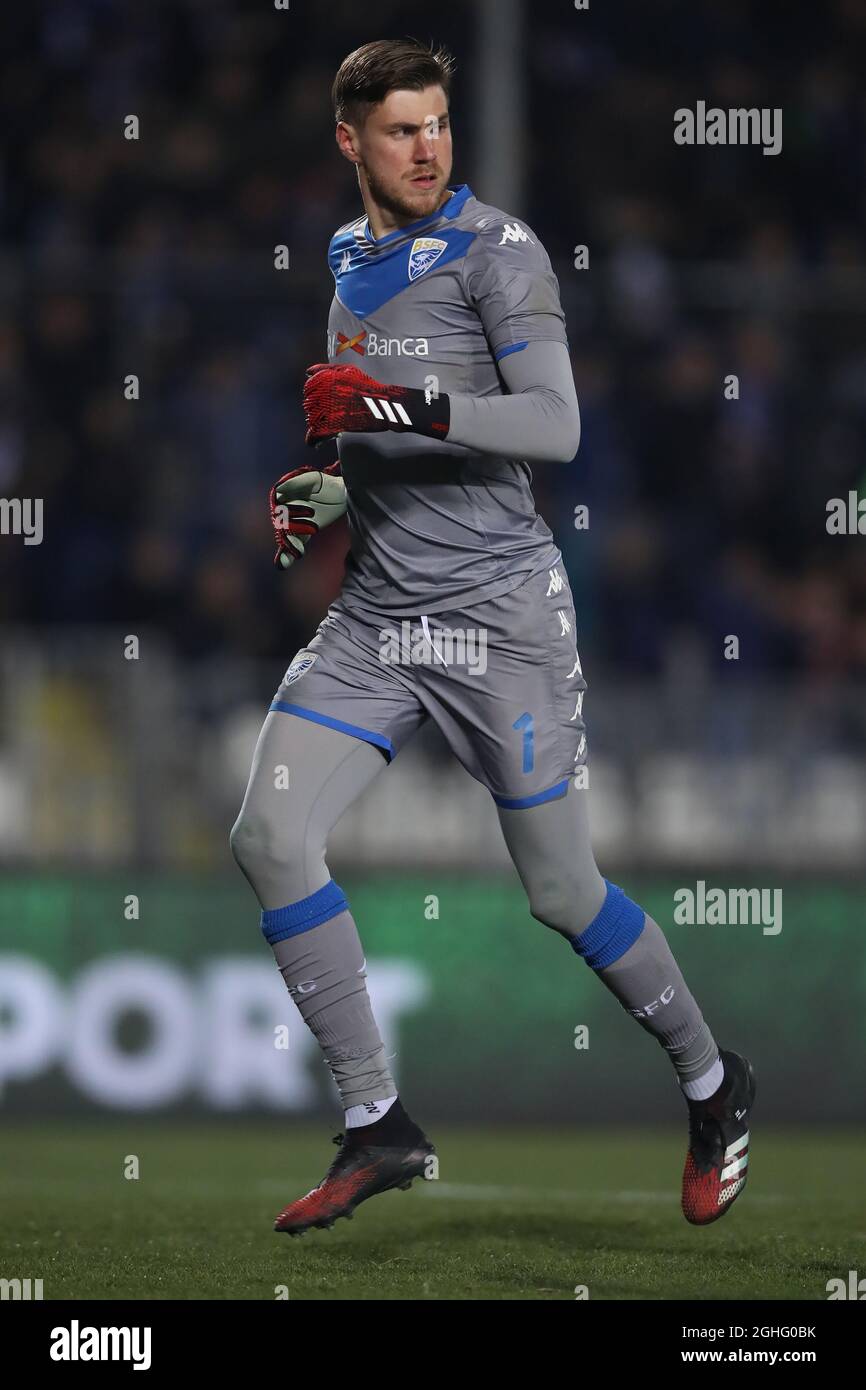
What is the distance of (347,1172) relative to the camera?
5.08 metres

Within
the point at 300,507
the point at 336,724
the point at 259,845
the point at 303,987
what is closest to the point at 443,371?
the point at 300,507

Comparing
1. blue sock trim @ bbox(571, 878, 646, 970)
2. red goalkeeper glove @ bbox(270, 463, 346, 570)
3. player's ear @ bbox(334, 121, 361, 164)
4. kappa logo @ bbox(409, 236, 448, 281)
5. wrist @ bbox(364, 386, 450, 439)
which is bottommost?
blue sock trim @ bbox(571, 878, 646, 970)

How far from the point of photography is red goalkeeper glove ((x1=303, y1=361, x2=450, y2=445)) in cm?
485

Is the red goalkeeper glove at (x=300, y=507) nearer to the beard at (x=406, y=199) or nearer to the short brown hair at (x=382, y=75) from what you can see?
the beard at (x=406, y=199)

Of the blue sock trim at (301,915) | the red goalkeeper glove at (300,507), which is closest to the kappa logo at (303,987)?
the blue sock trim at (301,915)

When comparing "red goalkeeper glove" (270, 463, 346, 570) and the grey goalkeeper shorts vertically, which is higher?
"red goalkeeper glove" (270, 463, 346, 570)

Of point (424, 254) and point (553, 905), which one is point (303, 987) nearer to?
point (553, 905)

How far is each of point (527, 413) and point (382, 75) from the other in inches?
34.5

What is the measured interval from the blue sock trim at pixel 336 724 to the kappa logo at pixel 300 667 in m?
0.07

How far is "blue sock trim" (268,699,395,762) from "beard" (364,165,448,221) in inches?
46.3

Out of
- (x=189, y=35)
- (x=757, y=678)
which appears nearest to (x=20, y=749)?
(x=757, y=678)

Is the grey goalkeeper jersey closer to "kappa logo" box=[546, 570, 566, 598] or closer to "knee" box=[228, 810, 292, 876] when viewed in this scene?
"kappa logo" box=[546, 570, 566, 598]

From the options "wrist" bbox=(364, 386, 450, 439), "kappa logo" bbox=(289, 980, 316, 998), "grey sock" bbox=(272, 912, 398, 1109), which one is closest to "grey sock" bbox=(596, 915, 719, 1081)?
A: "grey sock" bbox=(272, 912, 398, 1109)

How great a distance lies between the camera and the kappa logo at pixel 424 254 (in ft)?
16.9
